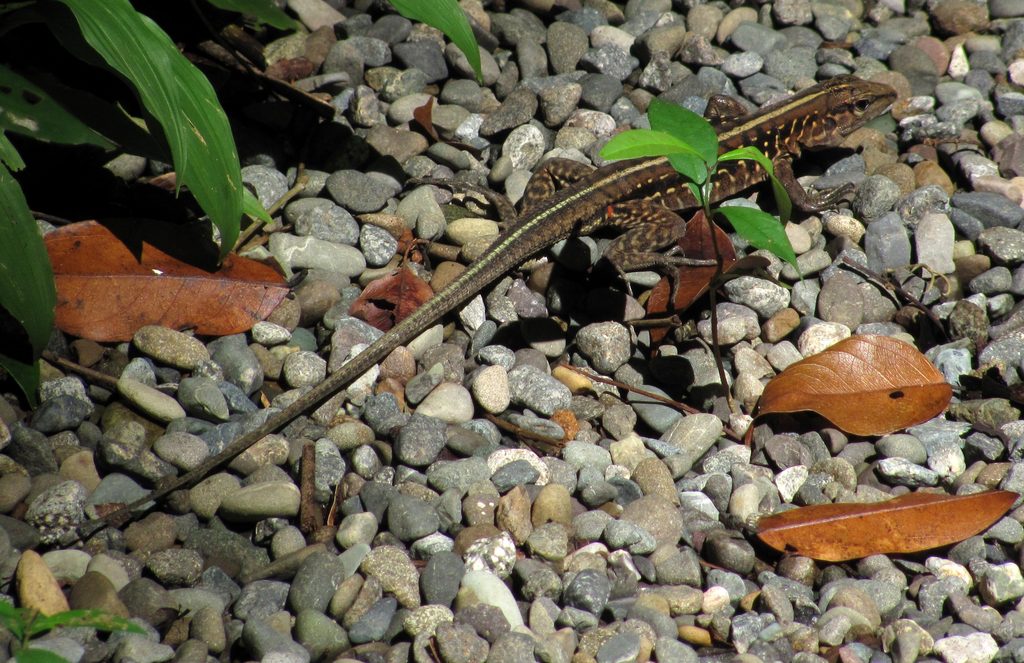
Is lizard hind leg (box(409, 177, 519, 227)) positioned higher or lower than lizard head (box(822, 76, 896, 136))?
lower

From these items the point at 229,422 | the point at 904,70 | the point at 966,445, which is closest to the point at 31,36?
the point at 229,422

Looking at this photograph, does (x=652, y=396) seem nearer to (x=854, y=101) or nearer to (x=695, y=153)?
(x=695, y=153)

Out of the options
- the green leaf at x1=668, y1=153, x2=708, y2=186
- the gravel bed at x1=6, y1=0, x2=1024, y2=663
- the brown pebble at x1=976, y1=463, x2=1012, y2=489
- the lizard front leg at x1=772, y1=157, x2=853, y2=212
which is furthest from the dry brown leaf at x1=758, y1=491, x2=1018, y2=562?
the lizard front leg at x1=772, y1=157, x2=853, y2=212

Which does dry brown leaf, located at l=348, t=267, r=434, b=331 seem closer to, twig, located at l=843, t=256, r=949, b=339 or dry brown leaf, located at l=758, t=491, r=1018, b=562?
dry brown leaf, located at l=758, t=491, r=1018, b=562

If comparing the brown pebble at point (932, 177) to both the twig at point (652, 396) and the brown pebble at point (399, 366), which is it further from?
the brown pebble at point (399, 366)

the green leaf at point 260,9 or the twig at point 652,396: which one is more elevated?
the green leaf at point 260,9

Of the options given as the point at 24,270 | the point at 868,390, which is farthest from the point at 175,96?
the point at 868,390

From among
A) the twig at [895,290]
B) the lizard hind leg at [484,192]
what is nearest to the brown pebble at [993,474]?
the twig at [895,290]
